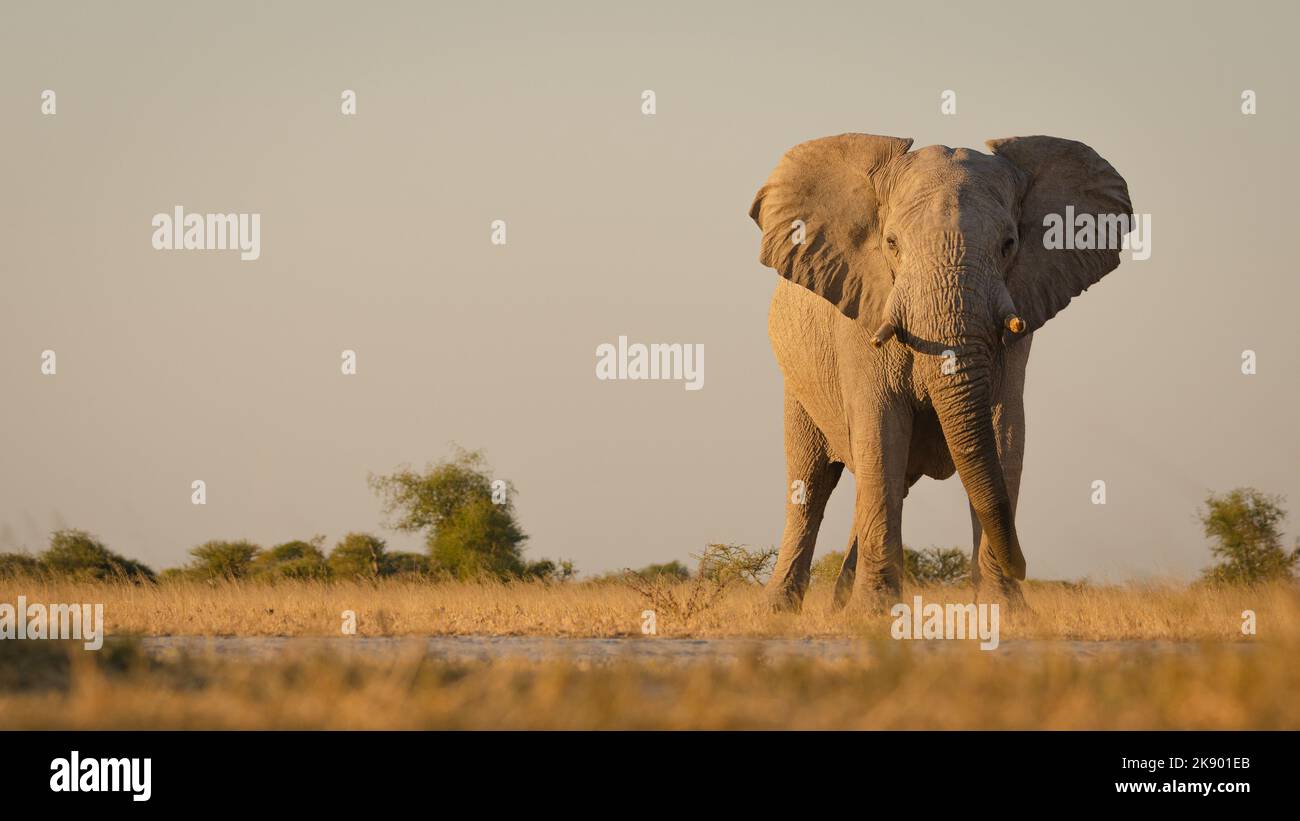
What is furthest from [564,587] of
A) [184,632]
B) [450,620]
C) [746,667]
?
[746,667]

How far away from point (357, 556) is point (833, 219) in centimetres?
2226

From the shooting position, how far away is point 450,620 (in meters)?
17.8

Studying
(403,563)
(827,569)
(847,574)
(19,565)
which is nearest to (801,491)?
(847,574)

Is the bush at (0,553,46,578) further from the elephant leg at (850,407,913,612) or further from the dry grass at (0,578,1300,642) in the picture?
the elephant leg at (850,407,913,612)

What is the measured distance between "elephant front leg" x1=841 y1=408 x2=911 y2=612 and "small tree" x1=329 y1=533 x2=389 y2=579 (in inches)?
823

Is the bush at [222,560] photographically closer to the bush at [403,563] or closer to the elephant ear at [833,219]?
the bush at [403,563]

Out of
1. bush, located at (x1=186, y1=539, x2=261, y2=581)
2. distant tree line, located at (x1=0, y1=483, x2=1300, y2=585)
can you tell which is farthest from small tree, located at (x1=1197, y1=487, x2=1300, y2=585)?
bush, located at (x1=186, y1=539, x2=261, y2=581)

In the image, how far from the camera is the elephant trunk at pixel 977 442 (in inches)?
703

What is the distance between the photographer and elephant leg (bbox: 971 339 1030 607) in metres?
18.9

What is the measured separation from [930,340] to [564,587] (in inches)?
377

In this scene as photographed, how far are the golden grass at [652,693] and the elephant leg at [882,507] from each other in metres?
7.27

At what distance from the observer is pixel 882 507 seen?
1905 cm

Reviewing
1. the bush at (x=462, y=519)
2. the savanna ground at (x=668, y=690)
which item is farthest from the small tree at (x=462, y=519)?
the savanna ground at (x=668, y=690)
